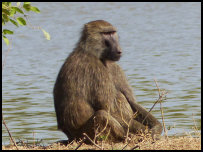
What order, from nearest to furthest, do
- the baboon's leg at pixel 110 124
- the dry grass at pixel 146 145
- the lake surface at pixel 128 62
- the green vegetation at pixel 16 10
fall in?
the green vegetation at pixel 16 10 → the dry grass at pixel 146 145 → the baboon's leg at pixel 110 124 → the lake surface at pixel 128 62

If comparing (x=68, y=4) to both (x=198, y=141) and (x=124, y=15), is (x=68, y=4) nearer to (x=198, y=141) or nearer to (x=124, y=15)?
(x=124, y=15)

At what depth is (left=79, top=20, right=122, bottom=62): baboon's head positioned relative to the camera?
26.9 ft

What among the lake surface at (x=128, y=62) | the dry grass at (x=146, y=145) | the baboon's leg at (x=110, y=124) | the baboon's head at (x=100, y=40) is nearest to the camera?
the dry grass at (x=146, y=145)

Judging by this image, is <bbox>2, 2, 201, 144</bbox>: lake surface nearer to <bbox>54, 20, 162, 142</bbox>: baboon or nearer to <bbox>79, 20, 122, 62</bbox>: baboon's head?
<bbox>79, 20, 122, 62</bbox>: baboon's head

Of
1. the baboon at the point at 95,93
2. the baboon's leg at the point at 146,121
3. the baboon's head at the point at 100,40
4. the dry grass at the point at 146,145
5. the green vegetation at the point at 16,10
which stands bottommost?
the dry grass at the point at 146,145

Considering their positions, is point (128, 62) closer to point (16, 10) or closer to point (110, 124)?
point (110, 124)

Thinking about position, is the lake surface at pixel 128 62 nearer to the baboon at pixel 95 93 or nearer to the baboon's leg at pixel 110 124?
the baboon at pixel 95 93

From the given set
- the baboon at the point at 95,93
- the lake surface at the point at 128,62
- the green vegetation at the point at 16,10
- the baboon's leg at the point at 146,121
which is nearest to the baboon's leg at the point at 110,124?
the baboon at the point at 95,93

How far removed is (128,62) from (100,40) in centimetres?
968

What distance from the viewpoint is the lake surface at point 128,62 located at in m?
11.2

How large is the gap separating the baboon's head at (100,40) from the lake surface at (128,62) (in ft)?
1.36

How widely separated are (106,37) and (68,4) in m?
29.1

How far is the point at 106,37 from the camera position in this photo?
829 cm

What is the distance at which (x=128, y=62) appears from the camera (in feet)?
58.8
